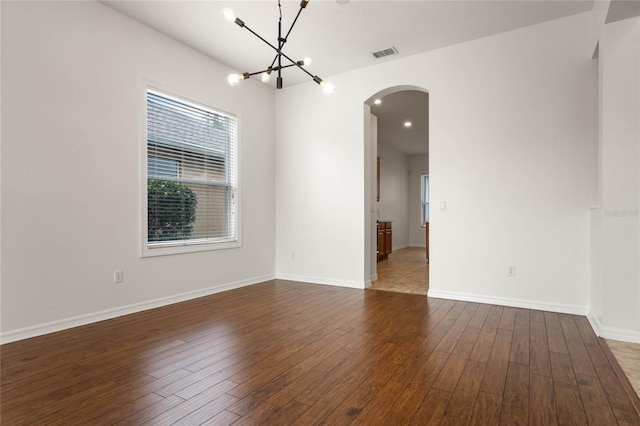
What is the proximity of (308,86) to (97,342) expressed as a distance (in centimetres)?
423

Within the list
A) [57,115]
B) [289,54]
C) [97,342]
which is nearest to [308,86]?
[289,54]

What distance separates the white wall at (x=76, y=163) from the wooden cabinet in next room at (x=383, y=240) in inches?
174

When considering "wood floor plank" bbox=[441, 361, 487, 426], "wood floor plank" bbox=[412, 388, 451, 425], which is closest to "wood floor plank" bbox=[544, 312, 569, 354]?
"wood floor plank" bbox=[441, 361, 487, 426]

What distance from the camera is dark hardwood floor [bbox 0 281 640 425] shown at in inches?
71.1

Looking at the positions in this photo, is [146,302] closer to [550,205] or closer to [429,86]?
[429,86]

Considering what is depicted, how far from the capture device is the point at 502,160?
3.96 m

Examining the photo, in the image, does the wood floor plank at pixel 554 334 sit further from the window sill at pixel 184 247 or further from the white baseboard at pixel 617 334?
the window sill at pixel 184 247

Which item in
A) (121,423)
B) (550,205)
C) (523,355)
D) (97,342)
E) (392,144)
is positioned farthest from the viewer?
(392,144)

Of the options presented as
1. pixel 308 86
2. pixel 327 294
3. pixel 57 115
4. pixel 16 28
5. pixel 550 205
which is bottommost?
pixel 327 294

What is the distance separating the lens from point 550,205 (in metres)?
3.73

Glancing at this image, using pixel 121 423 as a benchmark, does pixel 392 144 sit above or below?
above

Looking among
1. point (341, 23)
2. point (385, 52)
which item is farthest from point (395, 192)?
point (341, 23)

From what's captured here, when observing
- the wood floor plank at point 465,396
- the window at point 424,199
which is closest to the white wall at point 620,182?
the wood floor plank at point 465,396

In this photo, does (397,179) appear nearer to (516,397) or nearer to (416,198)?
(416,198)
